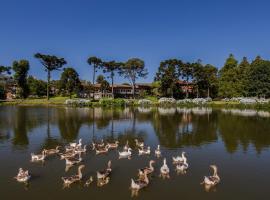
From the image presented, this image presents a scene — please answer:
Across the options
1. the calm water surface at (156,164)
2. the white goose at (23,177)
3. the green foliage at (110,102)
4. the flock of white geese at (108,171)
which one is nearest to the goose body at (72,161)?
the flock of white geese at (108,171)

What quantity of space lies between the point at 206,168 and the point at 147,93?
11179 cm

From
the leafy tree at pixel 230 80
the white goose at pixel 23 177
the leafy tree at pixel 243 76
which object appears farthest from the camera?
the leafy tree at pixel 230 80

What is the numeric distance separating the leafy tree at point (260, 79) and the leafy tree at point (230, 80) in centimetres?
556

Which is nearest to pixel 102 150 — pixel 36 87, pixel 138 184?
pixel 138 184

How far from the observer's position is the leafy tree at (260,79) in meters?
100

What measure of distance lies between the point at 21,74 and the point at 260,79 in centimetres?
8592

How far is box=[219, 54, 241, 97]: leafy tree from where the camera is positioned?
107 m

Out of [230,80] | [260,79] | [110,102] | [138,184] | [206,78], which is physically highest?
[206,78]

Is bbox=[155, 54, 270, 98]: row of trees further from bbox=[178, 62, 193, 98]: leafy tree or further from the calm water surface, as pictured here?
the calm water surface

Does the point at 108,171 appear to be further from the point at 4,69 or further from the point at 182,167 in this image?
the point at 4,69

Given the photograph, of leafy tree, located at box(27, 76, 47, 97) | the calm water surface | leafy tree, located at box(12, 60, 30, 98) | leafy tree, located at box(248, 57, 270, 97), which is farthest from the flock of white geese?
leafy tree, located at box(27, 76, 47, 97)

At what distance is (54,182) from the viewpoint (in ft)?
55.7

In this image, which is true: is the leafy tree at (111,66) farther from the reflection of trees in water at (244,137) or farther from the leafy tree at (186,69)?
the reflection of trees in water at (244,137)

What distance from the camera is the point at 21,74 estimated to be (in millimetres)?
111688
